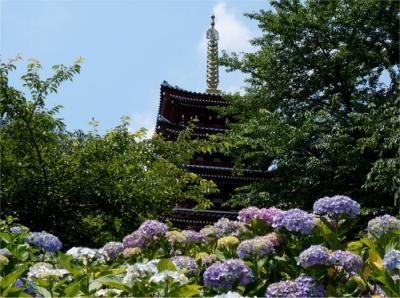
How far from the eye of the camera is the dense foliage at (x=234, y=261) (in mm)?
2971

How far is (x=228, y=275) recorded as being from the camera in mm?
3146

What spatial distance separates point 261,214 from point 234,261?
0.78 m

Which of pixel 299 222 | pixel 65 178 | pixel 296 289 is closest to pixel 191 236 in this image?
pixel 299 222

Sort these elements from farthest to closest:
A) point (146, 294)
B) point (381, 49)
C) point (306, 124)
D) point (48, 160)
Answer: point (381, 49), point (306, 124), point (48, 160), point (146, 294)

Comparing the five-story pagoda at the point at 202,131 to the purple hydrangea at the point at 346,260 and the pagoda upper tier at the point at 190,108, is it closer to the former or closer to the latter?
the pagoda upper tier at the point at 190,108

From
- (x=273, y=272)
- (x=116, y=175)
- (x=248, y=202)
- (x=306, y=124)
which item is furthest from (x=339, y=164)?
(x=273, y=272)

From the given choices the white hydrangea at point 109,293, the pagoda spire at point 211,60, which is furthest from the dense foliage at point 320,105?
the white hydrangea at point 109,293

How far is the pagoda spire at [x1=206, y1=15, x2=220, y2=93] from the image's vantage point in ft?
90.9

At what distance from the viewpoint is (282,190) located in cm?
1777

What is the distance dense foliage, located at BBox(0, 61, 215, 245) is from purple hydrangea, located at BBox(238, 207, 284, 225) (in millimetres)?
5425

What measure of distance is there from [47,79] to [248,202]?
8.97 meters

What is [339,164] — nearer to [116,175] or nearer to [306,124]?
[306,124]

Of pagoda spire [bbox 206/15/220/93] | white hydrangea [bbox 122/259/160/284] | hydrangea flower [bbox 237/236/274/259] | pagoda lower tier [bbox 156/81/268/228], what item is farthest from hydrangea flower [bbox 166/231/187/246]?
pagoda spire [bbox 206/15/220/93]

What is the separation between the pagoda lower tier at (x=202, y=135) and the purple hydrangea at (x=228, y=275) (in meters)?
16.5
